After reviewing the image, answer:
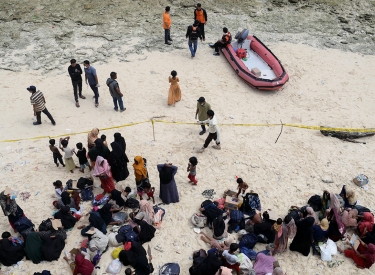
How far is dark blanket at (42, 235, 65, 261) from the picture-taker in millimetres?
7488

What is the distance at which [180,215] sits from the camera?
859cm

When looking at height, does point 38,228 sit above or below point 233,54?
below

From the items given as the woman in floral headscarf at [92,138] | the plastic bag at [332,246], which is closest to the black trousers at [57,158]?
the woman in floral headscarf at [92,138]

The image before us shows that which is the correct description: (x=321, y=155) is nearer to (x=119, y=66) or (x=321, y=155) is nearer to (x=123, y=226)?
(x=123, y=226)

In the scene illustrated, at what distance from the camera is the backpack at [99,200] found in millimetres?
8742

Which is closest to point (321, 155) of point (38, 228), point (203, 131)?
point (203, 131)

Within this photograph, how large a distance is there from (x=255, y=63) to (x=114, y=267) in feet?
30.8

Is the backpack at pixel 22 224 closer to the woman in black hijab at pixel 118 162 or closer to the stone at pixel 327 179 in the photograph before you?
the woman in black hijab at pixel 118 162

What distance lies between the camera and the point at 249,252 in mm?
7723

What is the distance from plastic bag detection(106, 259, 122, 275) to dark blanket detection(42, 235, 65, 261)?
1.11 meters

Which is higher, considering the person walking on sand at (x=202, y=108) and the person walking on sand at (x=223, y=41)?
the person walking on sand at (x=223, y=41)

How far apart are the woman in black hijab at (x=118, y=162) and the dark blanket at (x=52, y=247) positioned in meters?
2.09

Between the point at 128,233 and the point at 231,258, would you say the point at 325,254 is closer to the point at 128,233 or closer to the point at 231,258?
the point at 231,258

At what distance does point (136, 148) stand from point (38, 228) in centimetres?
345
